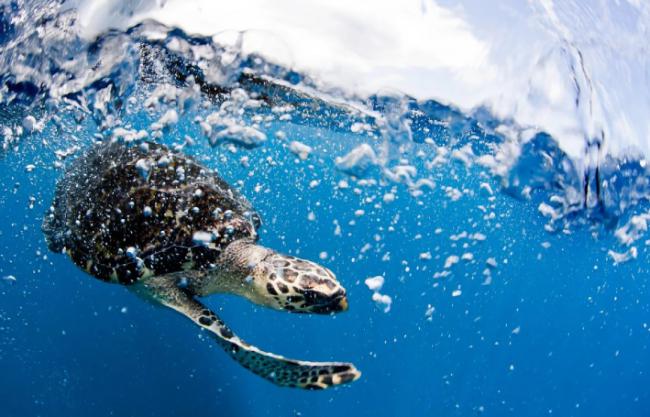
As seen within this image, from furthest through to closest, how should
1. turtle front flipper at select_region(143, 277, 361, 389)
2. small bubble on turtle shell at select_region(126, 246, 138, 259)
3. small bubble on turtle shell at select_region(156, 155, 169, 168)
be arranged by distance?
small bubble on turtle shell at select_region(156, 155, 169, 168)
small bubble on turtle shell at select_region(126, 246, 138, 259)
turtle front flipper at select_region(143, 277, 361, 389)

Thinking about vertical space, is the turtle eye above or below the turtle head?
below

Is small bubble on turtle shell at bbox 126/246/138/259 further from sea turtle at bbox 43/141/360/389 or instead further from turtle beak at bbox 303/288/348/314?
turtle beak at bbox 303/288/348/314

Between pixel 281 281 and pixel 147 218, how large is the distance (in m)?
1.54

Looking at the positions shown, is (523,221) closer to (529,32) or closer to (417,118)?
(417,118)

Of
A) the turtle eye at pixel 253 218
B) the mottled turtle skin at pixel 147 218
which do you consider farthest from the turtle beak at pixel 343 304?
the turtle eye at pixel 253 218

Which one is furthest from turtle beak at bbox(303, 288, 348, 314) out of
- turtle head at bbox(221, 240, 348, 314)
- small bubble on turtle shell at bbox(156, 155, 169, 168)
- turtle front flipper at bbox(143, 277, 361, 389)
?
small bubble on turtle shell at bbox(156, 155, 169, 168)

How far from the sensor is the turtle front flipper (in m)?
3.07

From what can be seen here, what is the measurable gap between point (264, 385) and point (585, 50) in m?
16.0

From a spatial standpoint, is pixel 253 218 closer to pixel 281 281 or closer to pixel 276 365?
pixel 281 281

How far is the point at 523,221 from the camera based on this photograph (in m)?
15.7

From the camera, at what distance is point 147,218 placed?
4.05 metres

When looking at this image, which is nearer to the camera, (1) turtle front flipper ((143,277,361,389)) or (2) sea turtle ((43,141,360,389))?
(1) turtle front flipper ((143,277,361,389))

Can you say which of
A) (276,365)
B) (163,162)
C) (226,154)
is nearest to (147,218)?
(163,162)

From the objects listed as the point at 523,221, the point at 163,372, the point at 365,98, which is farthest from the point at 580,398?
the point at 365,98
